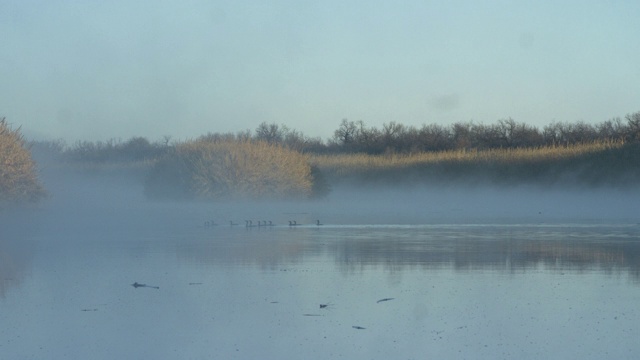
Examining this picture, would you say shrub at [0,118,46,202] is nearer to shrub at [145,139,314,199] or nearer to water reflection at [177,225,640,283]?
water reflection at [177,225,640,283]

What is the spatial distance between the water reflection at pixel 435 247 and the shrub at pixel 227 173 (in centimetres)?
1373

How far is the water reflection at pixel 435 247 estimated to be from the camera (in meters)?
13.0

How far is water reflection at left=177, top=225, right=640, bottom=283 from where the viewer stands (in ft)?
42.5

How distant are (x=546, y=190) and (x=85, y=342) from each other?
3829cm

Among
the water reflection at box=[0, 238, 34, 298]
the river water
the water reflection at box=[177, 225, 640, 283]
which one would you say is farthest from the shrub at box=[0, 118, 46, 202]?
the water reflection at box=[177, 225, 640, 283]

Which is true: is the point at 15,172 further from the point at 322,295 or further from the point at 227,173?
the point at 322,295

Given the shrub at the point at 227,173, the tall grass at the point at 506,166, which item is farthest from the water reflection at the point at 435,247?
the tall grass at the point at 506,166

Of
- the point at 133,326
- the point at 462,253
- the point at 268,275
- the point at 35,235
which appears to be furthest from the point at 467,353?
the point at 35,235

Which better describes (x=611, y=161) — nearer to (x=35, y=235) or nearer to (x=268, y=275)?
(x=35, y=235)

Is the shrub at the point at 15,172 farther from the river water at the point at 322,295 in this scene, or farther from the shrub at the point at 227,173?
the shrub at the point at 227,173

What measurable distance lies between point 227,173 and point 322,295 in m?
24.9

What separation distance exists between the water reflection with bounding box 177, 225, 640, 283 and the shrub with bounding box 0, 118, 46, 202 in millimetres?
6014

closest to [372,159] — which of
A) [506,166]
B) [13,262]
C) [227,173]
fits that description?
[506,166]

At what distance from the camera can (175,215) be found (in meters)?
27.5
